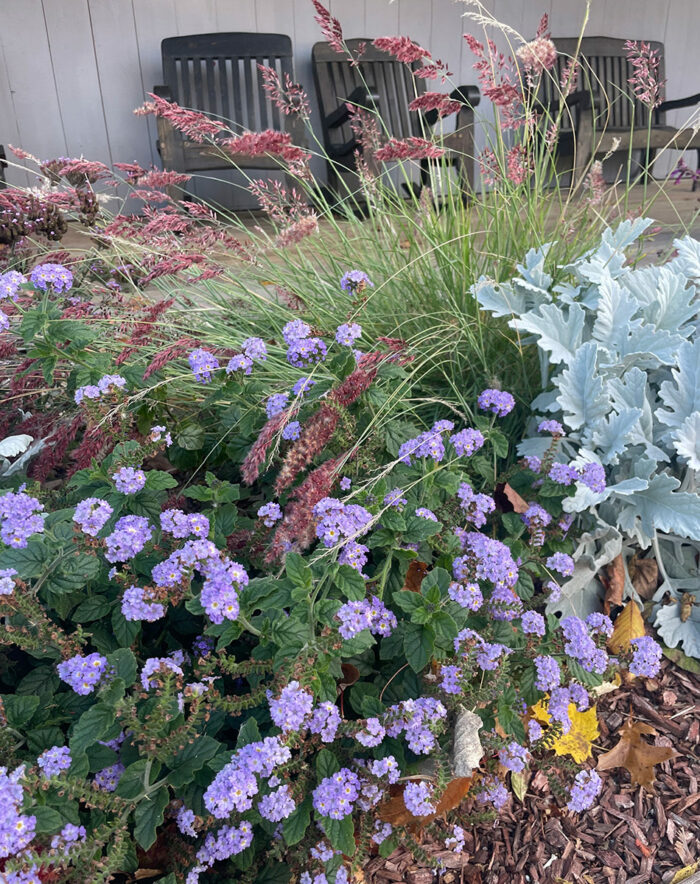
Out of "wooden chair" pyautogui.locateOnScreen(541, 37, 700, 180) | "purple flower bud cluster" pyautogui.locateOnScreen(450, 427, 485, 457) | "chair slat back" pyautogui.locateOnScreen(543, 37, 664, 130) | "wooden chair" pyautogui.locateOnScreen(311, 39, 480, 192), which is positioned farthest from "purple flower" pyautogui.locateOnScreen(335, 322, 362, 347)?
"chair slat back" pyautogui.locateOnScreen(543, 37, 664, 130)

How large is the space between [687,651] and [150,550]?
0.99 meters

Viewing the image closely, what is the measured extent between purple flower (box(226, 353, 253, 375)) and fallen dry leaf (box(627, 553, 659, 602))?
34.7 inches

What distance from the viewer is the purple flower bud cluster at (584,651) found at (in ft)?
3.40

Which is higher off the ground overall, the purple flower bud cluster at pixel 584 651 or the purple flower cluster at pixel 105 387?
the purple flower cluster at pixel 105 387

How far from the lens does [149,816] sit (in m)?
0.85

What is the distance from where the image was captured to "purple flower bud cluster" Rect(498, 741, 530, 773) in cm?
103

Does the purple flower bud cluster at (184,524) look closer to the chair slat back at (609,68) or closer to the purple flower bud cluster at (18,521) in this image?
the purple flower bud cluster at (18,521)

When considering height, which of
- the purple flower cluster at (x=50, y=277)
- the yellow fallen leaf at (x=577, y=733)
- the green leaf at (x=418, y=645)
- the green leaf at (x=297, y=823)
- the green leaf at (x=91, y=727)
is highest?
the purple flower cluster at (x=50, y=277)

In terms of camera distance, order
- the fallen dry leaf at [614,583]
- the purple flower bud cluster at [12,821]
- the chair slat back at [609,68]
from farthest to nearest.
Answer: the chair slat back at [609,68] → the fallen dry leaf at [614,583] → the purple flower bud cluster at [12,821]


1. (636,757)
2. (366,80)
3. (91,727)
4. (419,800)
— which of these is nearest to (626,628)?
(636,757)

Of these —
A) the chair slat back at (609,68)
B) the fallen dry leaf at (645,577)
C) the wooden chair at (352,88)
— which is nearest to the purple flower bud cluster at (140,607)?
the fallen dry leaf at (645,577)

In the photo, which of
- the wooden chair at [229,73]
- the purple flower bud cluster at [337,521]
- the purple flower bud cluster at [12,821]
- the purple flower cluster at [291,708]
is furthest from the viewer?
the wooden chair at [229,73]

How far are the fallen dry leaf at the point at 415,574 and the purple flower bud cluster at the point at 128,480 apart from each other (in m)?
0.48

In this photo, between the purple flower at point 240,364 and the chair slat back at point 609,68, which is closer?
the purple flower at point 240,364
